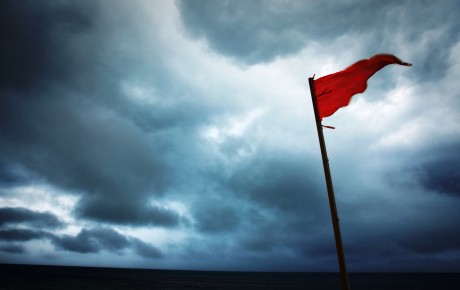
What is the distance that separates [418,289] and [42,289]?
385 ft

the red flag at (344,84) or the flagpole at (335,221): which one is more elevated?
the red flag at (344,84)

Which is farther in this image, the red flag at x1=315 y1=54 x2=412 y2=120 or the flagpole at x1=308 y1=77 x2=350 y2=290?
the red flag at x1=315 y1=54 x2=412 y2=120

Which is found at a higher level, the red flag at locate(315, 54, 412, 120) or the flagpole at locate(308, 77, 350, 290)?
the red flag at locate(315, 54, 412, 120)

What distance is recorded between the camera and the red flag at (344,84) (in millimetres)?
6523

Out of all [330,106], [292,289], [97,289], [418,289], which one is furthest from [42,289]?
[418,289]

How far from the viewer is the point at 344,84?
6.93 metres

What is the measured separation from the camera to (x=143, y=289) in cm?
8050

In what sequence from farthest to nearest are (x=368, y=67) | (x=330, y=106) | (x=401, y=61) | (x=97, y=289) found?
(x=97, y=289), (x=330, y=106), (x=368, y=67), (x=401, y=61)

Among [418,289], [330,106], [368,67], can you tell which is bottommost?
[418,289]

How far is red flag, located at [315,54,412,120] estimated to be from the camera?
652 cm

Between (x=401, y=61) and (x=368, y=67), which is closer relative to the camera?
(x=401, y=61)

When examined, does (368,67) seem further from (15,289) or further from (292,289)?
(292,289)

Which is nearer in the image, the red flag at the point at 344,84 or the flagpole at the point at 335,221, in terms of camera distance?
the flagpole at the point at 335,221

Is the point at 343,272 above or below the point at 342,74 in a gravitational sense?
below
